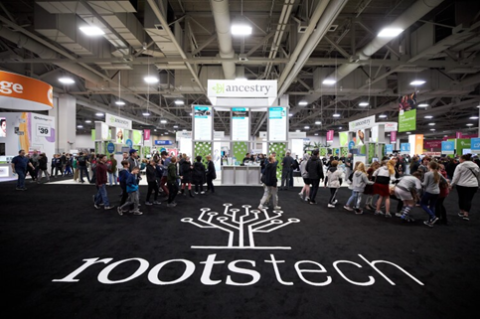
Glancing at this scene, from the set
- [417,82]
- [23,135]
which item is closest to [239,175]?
[417,82]

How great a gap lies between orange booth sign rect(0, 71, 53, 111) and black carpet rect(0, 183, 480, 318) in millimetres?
3242

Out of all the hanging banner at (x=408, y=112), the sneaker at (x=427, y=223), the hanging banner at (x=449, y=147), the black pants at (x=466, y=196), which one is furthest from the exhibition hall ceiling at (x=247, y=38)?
the hanging banner at (x=449, y=147)

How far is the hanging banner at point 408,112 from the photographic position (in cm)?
1159

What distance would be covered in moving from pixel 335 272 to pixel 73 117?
2049 centimetres

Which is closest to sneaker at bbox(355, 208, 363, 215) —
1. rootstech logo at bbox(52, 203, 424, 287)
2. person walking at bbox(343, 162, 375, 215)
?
person walking at bbox(343, 162, 375, 215)

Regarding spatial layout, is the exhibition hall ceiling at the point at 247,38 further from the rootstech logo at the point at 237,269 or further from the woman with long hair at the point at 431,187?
the rootstech logo at the point at 237,269

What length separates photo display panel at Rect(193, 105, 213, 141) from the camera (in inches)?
463

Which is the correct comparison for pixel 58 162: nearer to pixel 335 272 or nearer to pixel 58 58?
pixel 58 58

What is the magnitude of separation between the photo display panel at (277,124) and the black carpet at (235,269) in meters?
6.61

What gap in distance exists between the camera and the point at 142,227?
503 cm

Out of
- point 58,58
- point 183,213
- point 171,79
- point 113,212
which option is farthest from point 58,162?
point 183,213

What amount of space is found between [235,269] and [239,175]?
834 cm

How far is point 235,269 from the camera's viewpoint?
324cm

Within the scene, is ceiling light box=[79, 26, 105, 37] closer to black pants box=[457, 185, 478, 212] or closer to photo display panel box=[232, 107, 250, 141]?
photo display panel box=[232, 107, 250, 141]
